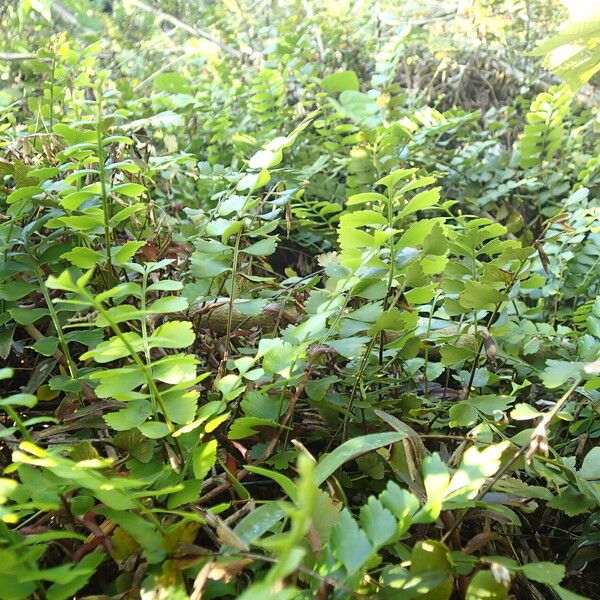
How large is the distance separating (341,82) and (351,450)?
1222 mm

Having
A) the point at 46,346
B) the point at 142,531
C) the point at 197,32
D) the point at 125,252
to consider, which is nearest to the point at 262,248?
the point at 125,252

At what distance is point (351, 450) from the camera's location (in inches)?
17.7

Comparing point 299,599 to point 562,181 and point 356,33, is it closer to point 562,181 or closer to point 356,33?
point 562,181

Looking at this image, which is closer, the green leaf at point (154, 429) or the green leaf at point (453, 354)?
the green leaf at point (154, 429)

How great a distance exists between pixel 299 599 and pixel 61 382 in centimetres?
33

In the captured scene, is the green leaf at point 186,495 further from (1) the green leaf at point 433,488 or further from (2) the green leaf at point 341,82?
(2) the green leaf at point 341,82

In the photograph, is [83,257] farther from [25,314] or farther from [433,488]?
[433,488]

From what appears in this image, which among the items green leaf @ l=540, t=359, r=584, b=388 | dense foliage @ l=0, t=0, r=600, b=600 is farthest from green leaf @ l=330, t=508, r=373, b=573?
green leaf @ l=540, t=359, r=584, b=388

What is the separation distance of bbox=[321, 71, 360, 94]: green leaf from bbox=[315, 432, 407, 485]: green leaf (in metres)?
1.19

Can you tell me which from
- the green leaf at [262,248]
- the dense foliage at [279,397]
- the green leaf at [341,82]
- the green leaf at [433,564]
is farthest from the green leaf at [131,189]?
the green leaf at [341,82]

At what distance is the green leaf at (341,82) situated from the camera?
57.3 inches

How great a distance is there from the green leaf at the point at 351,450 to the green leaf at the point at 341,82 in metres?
1.19

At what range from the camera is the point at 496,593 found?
0.38 m

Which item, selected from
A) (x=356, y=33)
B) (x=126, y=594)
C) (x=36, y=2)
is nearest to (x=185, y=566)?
(x=126, y=594)
